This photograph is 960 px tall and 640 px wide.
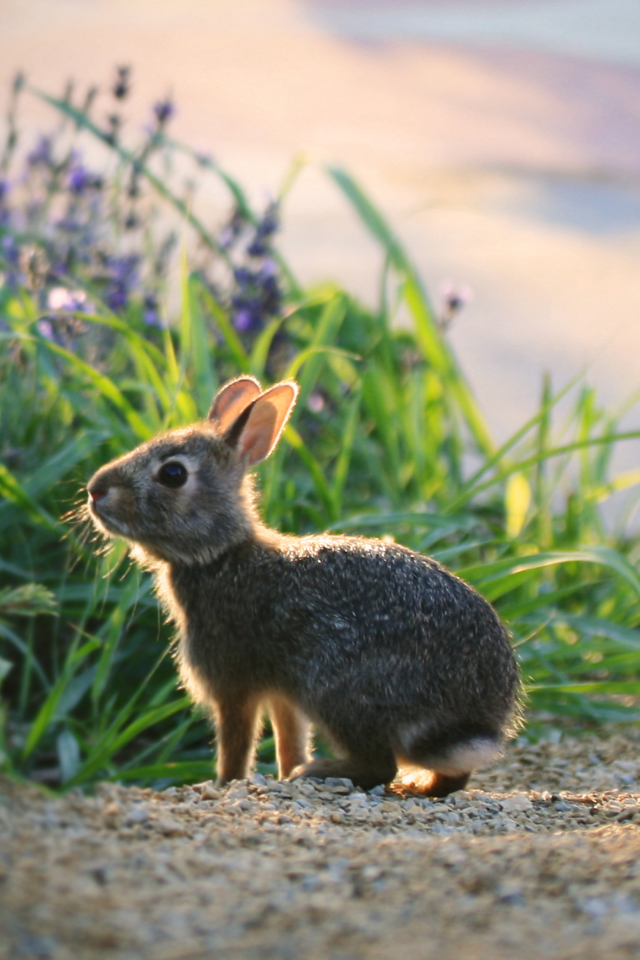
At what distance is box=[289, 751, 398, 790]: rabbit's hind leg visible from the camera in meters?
3.29

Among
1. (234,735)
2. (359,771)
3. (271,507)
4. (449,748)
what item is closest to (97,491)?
(234,735)

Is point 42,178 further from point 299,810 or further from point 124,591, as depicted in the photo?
point 299,810

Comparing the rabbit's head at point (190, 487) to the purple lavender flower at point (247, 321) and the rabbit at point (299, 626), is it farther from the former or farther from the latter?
the purple lavender flower at point (247, 321)

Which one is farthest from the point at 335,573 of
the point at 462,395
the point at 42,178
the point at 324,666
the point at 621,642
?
the point at 42,178

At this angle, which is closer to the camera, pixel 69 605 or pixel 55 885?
pixel 55 885

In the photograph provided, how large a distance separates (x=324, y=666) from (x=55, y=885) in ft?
4.34

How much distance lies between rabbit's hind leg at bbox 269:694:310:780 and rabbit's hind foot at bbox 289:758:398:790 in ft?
0.88

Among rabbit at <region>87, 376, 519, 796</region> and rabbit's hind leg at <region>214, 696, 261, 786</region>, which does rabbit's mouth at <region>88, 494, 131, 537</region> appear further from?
rabbit's hind leg at <region>214, 696, 261, 786</region>

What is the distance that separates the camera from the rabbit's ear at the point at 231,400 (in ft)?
12.9

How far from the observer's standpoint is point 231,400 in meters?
3.95

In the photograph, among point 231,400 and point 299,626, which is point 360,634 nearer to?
point 299,626

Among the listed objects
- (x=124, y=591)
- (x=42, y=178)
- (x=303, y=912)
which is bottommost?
(x=303, y=912)

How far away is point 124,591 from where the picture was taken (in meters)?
3.87

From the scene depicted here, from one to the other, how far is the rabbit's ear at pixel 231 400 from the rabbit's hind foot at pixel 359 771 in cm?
124
